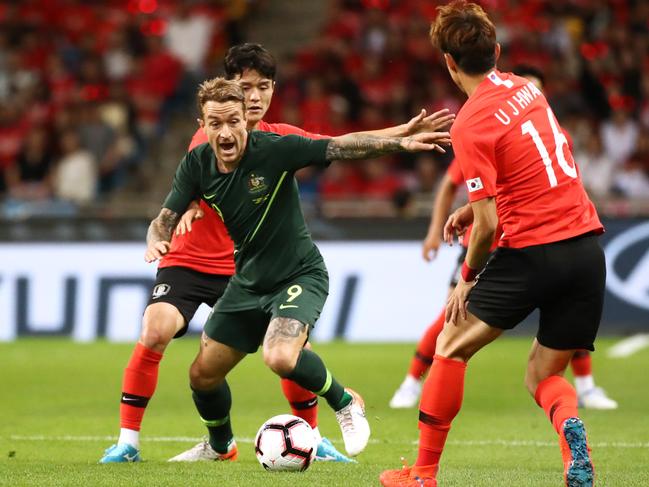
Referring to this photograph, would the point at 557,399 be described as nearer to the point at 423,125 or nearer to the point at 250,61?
the point at 423,125

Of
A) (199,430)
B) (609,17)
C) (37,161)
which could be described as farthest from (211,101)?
(609,17)

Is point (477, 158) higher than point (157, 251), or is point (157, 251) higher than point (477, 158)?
point (477, 158)

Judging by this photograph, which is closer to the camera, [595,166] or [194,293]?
[194,293]

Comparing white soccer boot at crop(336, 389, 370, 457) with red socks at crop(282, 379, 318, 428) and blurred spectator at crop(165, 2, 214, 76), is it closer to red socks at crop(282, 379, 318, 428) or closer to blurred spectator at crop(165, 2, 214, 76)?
red socks at crop(282, 379, 318, 428)

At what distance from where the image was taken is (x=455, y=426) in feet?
29.6

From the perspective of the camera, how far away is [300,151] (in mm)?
6715

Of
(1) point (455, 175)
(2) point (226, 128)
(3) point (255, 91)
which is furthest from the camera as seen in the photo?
(1) point (455, 175)

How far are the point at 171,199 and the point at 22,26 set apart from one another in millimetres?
14992

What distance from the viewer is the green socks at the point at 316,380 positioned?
21.6 ft

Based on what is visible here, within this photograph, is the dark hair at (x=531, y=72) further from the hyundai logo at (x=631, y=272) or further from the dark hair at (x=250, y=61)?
the hyundai logo at (x=631, y=272)

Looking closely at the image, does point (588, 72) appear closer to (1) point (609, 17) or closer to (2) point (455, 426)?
(1) point (609, 17)

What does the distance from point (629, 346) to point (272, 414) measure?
19.3ft

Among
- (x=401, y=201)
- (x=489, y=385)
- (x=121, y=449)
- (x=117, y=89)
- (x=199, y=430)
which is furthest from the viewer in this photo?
(x=117, y=89)

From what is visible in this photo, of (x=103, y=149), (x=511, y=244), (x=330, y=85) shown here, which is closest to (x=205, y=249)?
(x=511, y=244)
